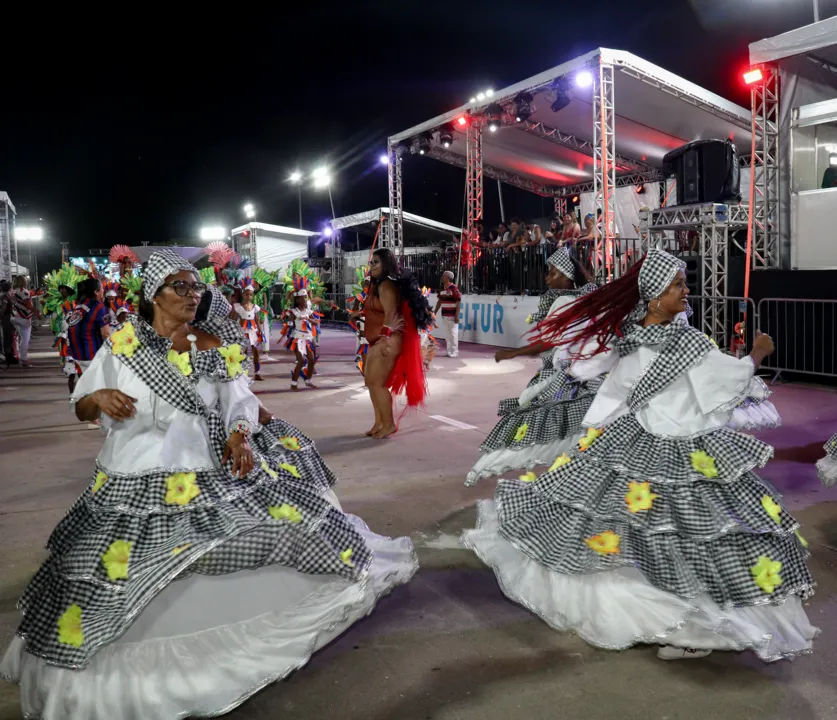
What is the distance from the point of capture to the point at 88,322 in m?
8.99

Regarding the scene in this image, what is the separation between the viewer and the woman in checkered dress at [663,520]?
3061 mm

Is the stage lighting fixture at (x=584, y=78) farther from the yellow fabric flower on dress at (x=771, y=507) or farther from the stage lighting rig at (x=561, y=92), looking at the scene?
the yellow fabric flower on dress at (x=771, y=507)

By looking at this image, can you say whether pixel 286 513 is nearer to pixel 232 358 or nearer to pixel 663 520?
pixel 232 358

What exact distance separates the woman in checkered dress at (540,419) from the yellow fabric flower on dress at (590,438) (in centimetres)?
115

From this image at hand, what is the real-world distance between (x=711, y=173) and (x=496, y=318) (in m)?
6.72

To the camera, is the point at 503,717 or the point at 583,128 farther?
the point at 583,128

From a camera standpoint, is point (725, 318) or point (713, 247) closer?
point (725, 318)

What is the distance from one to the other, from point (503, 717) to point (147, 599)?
1337 millimetres

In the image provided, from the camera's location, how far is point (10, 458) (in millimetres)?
7348

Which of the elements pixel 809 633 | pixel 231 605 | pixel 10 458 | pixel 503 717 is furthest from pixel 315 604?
pixel 10 458

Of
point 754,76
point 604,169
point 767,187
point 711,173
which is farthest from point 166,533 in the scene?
point 604,169

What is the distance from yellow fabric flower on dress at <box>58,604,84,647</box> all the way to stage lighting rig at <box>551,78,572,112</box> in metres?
14.7

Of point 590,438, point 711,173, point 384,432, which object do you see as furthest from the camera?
point 711,173

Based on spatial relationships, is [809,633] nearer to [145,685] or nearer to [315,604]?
[315,604]
